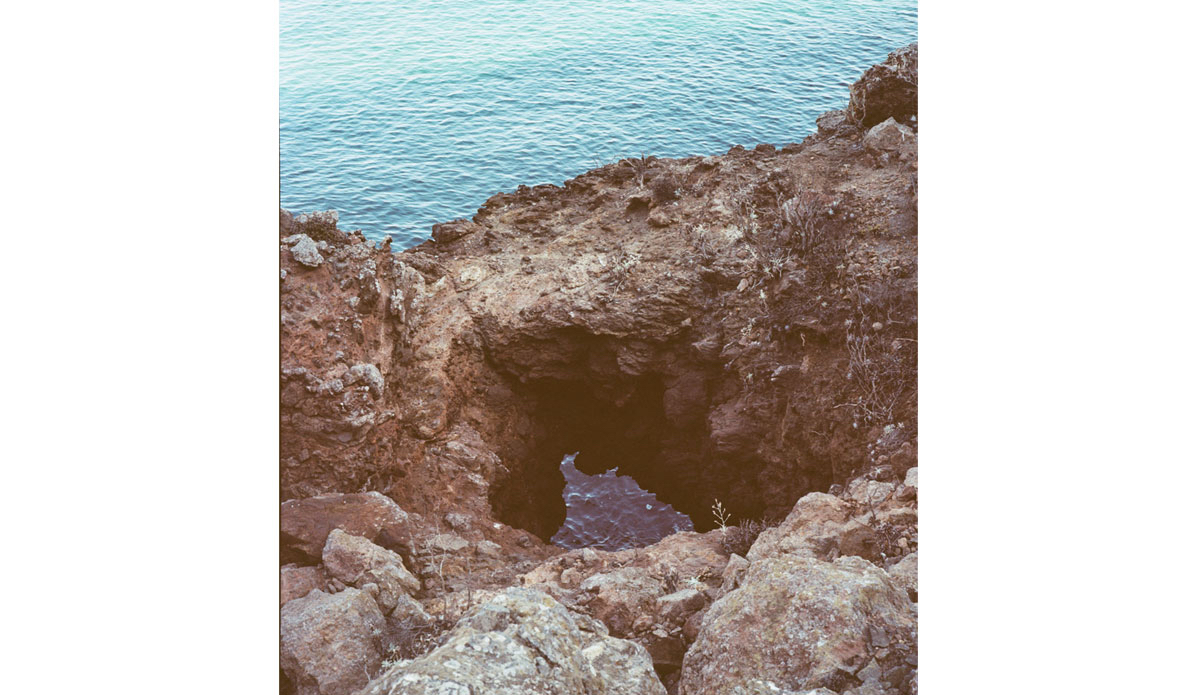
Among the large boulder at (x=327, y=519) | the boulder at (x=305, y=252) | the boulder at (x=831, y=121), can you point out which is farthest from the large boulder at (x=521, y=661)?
the boulder at (x=831, y=121)

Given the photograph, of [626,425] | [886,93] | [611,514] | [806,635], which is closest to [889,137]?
[886,93]

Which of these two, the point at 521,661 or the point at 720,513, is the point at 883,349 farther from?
the point at 521,661

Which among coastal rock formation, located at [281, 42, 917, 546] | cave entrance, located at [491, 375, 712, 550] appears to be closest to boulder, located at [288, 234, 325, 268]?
coastal rock formation, located at [281, 42, 917, 546]

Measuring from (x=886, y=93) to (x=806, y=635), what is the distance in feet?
29.7

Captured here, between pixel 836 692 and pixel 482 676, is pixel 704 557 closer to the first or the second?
pixel 836 692

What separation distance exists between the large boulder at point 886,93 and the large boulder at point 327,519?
8541 mm

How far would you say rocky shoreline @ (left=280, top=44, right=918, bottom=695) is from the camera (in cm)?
567

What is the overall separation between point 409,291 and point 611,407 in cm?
317

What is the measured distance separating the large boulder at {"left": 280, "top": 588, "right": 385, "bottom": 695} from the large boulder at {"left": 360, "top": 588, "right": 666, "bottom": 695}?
1033mm

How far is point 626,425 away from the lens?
12.3 m

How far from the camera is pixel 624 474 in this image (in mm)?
12227

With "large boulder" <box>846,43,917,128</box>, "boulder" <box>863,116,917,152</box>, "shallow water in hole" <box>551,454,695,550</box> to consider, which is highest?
"large boulder" <box>846,43,917,128</box>

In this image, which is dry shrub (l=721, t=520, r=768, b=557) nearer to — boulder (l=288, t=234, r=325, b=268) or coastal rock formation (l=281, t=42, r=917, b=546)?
coastal rock formation (l=281, t=42, r=917, b=546)
